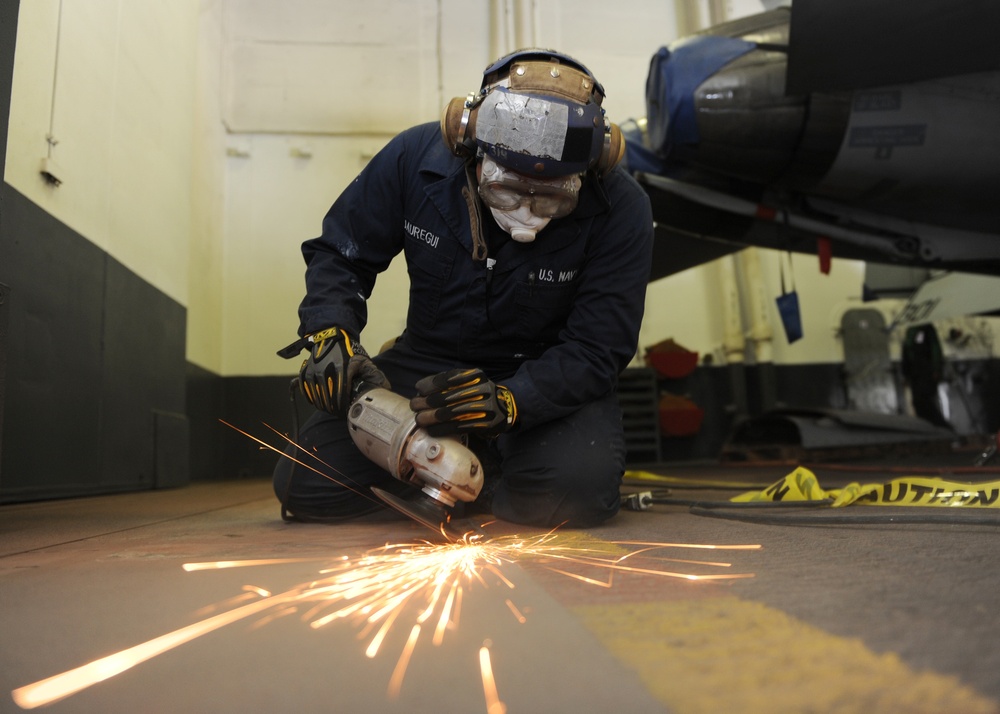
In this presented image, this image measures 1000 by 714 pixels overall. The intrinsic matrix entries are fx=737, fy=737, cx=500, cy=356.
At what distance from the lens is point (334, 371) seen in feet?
5.05

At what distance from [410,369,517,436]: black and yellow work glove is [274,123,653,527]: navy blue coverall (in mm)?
137

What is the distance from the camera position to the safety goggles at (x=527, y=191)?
4.94ft

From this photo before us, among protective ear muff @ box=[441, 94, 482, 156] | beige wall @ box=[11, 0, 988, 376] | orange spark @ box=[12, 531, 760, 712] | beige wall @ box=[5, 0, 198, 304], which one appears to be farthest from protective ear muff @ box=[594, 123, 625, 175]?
beige wall @ box=[11, 0, 988, 376]

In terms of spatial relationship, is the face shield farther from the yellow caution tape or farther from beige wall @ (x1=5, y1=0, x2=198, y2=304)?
beige wall @ (x1=5, y1=0, x2=198, y2=304)

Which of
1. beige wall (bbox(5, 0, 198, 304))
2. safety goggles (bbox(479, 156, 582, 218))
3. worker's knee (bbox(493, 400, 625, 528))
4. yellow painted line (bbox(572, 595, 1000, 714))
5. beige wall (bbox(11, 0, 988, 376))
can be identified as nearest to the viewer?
yellow painted line (bbox(572, 595, 1000, 714))

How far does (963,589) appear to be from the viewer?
0.82 meters

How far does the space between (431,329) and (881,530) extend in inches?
43.9

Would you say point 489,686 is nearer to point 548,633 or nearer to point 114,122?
point 548,633

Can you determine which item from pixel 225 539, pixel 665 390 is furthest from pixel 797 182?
pixel 225 539

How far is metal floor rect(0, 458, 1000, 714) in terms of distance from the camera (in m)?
0.57

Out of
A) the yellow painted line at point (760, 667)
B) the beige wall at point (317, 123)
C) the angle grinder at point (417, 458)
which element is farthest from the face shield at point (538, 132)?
the beige wall at point (317, 123)

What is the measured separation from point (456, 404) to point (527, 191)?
0.47m

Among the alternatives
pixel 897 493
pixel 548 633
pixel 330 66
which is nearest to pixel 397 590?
pixel 548 633

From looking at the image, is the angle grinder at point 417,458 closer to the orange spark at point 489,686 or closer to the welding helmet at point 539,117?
the welding helmet at point 539,117
